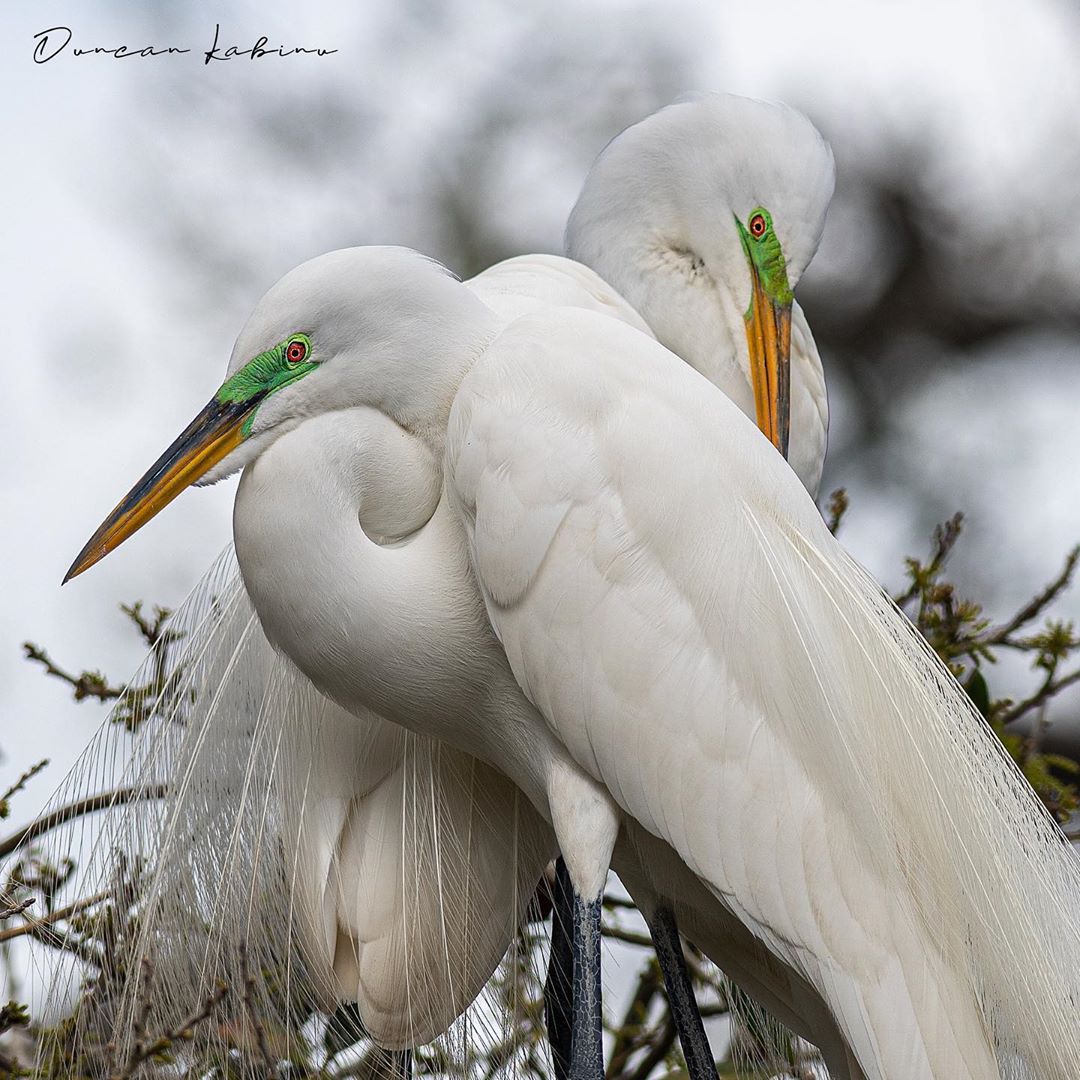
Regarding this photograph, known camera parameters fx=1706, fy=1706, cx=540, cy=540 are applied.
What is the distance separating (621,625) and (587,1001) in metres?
0.52

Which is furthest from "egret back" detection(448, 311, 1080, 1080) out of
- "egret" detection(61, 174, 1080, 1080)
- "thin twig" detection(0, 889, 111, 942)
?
"thin twig" detection(0, 889, 111, 942)

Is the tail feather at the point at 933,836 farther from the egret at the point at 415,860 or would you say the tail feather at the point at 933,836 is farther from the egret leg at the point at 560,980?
the egret leg at the point at 560,980

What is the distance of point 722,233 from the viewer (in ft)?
10.9

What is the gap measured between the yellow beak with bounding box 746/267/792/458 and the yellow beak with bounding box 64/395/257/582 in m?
1.33

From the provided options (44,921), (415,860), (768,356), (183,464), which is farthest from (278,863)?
(768,356)

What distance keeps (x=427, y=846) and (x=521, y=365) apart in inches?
31.8

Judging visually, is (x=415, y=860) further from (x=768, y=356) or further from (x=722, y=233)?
(x=722, y=233)

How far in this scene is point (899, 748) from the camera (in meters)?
2.36

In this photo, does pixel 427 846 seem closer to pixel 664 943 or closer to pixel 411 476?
pixel 664 943

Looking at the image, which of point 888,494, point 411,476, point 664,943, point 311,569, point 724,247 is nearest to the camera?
point 311,569

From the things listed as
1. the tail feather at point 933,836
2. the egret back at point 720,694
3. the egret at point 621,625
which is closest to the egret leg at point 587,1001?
the egret at point 621,625

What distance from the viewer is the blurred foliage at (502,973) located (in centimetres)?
257

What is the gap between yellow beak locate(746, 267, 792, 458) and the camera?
330cm

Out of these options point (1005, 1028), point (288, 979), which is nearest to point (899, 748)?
point (1005, 1028)
